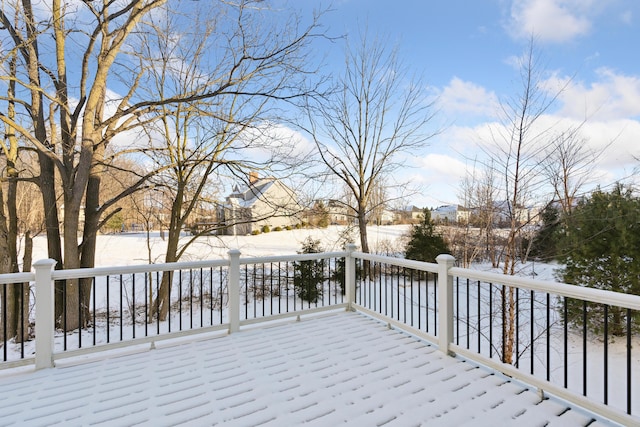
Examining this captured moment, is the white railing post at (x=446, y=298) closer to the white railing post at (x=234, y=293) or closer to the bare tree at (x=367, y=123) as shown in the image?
the white railing post at (x=234, y=293)

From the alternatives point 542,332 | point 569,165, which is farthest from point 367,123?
point 542,332

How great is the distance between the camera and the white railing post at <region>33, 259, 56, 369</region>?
108 inches

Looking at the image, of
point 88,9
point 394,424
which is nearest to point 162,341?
point 394,424

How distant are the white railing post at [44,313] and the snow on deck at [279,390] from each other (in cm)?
13

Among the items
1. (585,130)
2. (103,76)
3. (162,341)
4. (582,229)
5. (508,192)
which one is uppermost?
(103,76)

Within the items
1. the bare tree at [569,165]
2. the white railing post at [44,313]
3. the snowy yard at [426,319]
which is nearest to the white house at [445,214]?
the snowy yard at [426,319]

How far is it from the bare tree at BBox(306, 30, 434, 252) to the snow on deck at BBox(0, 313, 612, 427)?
606 cm

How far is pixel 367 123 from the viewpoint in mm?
9062

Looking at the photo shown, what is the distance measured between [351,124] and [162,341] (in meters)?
7.43

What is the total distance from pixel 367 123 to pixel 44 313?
8.15 metres

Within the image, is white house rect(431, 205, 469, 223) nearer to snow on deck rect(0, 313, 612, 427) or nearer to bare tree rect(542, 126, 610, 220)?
bare tree rect(542, 126, 610, 220)

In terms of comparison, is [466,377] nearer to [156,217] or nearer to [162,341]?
[162,341]

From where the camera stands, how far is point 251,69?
6.29 meters

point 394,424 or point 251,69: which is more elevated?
point 251,69
